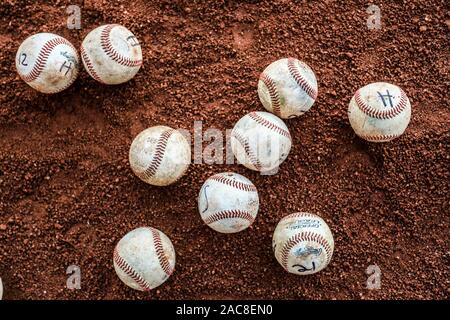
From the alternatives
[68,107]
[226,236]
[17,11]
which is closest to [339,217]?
[226,236]

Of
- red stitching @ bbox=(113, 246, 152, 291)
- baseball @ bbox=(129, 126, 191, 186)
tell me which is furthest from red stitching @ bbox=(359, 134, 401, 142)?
red stitching @ bbox=(113, 246, 152, 291)

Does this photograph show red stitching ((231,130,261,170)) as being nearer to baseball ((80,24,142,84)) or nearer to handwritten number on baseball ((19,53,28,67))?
baseball ((80,24,142,84))

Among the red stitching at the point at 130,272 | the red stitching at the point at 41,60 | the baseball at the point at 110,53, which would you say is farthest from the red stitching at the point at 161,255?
the red stitching at the point at 41,60

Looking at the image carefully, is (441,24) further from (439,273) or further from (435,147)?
(439,273)

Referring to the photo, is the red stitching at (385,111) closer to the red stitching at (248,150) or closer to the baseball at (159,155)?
the red stitching at (248,150)

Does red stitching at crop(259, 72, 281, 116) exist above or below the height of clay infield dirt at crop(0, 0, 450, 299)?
above

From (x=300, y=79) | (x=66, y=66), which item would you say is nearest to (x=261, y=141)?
(x=300, y=79)
